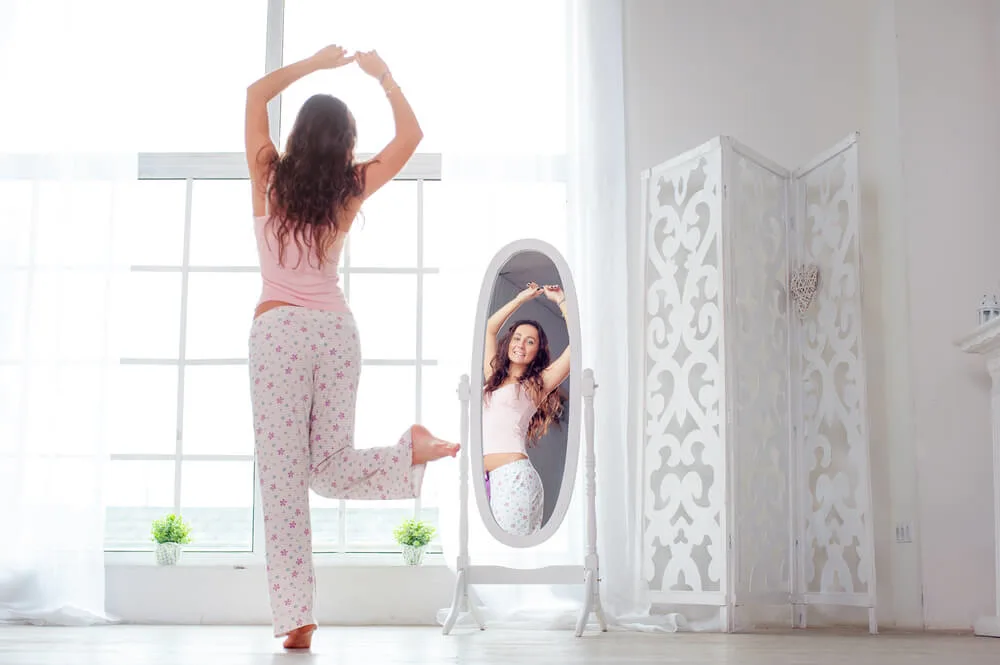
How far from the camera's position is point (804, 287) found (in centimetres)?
362

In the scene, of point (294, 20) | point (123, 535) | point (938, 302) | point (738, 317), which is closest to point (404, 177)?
point (294, 20)

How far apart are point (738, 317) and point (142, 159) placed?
8.01 ft

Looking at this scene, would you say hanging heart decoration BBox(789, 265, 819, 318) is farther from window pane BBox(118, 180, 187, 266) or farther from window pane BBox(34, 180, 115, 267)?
window pane BBox(34, 180, 115, 267)

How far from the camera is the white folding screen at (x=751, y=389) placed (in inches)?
133

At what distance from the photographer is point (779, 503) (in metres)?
3.53

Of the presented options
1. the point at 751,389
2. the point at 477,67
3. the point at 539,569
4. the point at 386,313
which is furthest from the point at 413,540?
the point at 477,67

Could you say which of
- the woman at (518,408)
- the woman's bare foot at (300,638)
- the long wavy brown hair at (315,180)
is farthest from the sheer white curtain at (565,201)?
the long wavy brown hair at (315,180)

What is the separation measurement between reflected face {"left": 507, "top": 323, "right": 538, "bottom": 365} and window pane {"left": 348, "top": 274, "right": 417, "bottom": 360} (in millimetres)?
819

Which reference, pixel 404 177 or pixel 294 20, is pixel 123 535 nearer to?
pixel 404 177

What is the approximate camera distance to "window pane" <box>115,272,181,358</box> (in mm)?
4172

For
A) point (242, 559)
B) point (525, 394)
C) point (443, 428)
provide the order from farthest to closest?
point (242, 559), point (443, 428), point (525, 394)

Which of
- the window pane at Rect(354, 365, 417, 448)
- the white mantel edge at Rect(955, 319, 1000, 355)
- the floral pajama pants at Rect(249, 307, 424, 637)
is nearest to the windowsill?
the window pane at Rect(354, 365, 417, 448)

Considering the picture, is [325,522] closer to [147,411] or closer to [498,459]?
[147,411]

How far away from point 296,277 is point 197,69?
2.06m
